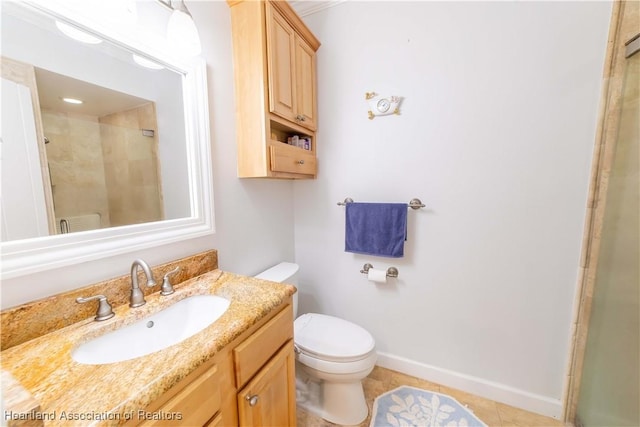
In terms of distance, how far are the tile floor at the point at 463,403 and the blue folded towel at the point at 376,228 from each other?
0.84 metres

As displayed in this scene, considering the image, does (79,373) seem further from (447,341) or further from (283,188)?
(447,341)

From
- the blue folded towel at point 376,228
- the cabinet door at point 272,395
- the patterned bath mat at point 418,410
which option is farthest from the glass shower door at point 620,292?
the cabinet door at point 272,395

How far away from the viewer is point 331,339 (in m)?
1.36

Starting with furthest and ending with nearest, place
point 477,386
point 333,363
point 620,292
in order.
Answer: point 477,386, point 333,363, point 620,292

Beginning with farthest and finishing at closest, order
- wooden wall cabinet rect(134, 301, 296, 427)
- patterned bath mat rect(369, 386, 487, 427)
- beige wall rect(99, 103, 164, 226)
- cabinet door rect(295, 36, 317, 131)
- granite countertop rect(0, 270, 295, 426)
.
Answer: cabinet door rect(295, 36, 317, 131), patterned bath mat rect(369, 386, 487, 427), beige wall rect(99, 103, 164, 226), wooden wall cabinet rect(134, 301, 296, 427), granite countertop rect(0, 270, 295, 426)

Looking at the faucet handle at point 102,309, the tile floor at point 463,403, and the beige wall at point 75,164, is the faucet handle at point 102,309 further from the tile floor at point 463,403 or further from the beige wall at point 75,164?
the tile floor at point 463,403

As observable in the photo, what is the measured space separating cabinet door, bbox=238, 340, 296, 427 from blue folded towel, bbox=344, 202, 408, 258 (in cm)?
76

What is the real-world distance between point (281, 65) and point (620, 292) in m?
1.91

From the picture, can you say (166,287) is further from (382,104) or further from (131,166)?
(382,104)

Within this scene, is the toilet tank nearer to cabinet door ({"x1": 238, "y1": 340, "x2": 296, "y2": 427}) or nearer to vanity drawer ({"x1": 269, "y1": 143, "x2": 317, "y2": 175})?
cabinet door ({"x1": 238, "y1": 340, "x2": 296, "y2": 427})

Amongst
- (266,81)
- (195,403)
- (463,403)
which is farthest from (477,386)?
(266,81)

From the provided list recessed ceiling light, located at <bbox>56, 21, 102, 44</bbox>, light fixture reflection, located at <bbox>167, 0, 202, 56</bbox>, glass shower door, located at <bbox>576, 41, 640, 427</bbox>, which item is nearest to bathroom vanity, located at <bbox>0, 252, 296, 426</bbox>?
recessed ceiling light, located at <bbox>56, 21, 102, 44</bbox>

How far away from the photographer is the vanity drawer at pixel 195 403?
567mm

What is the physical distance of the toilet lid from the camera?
125 centimetres
